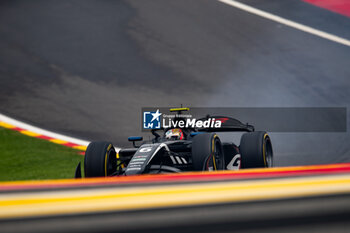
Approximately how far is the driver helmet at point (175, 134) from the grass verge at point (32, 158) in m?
1.89

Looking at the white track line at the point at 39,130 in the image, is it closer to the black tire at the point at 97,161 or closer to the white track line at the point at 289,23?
the black tire at the point at 97,161

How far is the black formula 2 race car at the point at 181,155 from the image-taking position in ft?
16.5

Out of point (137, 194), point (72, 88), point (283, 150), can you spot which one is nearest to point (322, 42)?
point (283, 150)

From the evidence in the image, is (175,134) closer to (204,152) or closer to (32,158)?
(204,152)

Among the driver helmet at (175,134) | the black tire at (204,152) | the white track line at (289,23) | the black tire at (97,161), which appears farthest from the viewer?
the white track line at (289,23)

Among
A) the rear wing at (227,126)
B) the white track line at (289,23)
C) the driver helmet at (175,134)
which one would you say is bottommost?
the driver helmet at (175,134)

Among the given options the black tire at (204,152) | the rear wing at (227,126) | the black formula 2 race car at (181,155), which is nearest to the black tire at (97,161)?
the black formula 2 race car at (181,155)

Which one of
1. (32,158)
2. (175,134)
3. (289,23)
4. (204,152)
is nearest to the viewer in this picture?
(204,152)

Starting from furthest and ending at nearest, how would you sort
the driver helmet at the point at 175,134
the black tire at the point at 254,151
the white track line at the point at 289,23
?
the white track line at the point at 289,23
the driver helmet at the point at 175,134
the black tire at the point at 254,151

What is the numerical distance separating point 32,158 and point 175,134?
3.23 metres

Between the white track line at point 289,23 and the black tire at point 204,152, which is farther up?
the white track line at point 289,23

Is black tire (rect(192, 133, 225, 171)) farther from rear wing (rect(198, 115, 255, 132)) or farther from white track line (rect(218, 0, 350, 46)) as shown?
white track line (rect(218, 0, 350, 46))

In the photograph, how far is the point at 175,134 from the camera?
6.02 meters

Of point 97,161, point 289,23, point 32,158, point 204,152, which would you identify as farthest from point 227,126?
point 289,23
